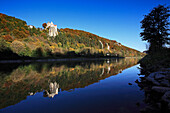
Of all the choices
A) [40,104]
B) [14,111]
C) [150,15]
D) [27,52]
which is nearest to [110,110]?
[40,104]

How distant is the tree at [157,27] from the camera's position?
68.9 feet

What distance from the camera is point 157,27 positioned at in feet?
71.3

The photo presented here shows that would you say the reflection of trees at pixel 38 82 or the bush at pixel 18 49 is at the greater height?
the bush at pixel 18 49

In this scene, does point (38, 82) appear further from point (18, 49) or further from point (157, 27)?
point (18, 49)

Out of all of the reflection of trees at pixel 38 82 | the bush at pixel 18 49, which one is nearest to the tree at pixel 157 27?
the reflection of trees at pixel 38 82

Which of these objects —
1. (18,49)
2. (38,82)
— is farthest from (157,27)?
(18,49)

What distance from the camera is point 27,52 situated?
5503 centimetres

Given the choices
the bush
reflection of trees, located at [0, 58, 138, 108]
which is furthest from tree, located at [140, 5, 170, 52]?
the bush

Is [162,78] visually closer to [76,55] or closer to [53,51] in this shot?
[53,51]

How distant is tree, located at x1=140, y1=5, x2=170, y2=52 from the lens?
20994mm

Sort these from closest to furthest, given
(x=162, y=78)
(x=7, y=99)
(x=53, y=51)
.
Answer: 1. (x=7, y=99)
2. (x=162, y=78)
3. (x=53, y=51)

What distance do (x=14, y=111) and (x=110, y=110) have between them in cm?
402

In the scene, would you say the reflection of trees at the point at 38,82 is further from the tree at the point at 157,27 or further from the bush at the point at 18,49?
the bush at the point at 18,49

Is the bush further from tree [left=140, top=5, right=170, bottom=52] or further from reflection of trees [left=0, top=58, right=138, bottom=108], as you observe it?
tree [left=140, top=5, right=170, bottom=52]
